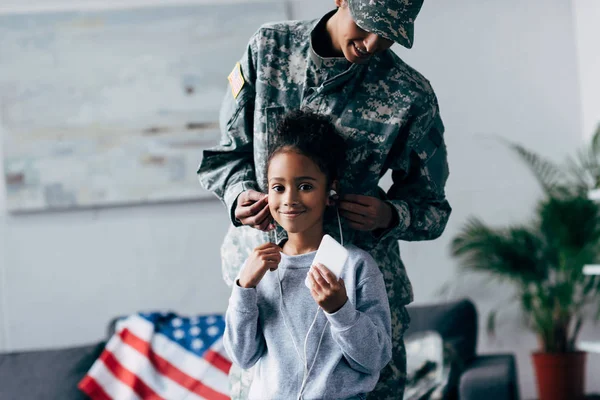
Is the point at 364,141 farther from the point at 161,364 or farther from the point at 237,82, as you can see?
the point at 161,364

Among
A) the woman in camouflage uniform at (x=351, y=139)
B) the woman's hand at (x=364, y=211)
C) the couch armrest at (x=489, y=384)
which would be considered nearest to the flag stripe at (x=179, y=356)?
the couch armrest at (x=489, y=384)

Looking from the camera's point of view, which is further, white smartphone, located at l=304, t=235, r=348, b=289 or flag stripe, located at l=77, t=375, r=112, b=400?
flag stripe, located at l=77, t=375, r=112, b=400

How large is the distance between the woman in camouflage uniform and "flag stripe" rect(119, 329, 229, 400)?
1.54 m

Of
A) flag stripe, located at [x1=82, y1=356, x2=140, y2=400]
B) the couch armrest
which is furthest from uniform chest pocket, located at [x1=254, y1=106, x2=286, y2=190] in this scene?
flag stripe, located at [x1=82, y1=356, x2=140, y2=400]

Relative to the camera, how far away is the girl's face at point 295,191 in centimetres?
134

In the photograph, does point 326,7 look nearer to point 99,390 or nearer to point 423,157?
point 99,390

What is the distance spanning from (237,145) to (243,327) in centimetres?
39

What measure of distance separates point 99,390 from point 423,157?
79.7 inches

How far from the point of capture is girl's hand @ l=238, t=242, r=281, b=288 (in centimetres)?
130

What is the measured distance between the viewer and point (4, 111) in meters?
3.71

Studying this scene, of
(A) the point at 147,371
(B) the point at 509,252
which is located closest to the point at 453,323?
(B) the point at 509,252

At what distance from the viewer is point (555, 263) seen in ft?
11.6

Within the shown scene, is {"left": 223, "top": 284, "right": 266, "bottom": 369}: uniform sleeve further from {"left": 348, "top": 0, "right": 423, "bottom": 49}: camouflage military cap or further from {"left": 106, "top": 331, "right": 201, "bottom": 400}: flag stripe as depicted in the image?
{"left": 106, "top": 331, "right": 201, "bottom": 400}: flag stripe

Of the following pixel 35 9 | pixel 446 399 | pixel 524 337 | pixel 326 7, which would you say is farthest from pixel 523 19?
pixel 35 9
